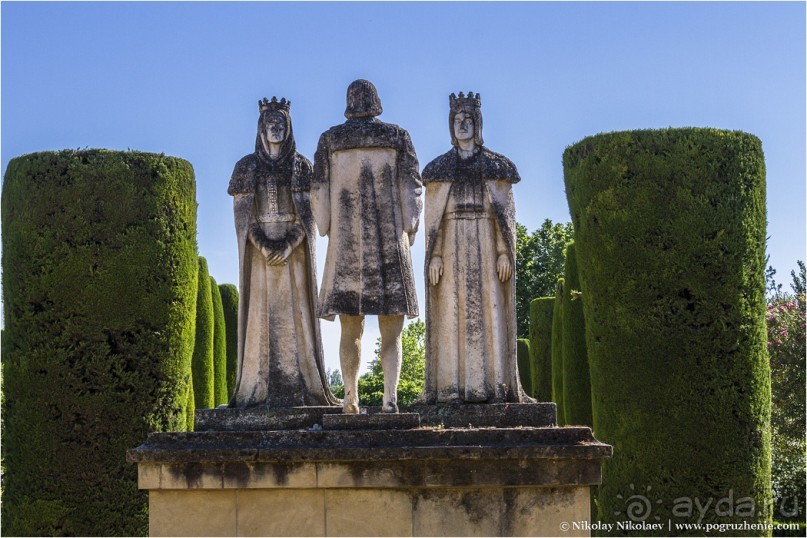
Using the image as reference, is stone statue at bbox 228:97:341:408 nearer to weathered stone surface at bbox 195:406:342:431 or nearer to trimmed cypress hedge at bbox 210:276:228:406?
weathered stone surface at bbox 195:406:342:431

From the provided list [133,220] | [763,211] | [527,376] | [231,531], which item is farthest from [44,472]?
[527,376]

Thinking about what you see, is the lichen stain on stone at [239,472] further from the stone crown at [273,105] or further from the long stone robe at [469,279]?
the stone crown at [273,105]

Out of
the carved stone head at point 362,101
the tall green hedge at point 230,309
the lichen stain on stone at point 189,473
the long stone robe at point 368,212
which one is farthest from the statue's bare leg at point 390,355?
the tall green hedge at point 230,309

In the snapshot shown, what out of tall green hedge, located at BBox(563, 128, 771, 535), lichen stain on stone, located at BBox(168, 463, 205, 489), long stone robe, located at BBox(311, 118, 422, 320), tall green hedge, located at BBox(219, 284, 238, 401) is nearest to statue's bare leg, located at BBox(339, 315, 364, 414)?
long stone robe, located at BBox(311, 118, 422, 320)

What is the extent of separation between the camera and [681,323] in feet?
48.9

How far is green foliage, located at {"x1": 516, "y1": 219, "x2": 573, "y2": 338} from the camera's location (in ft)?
147

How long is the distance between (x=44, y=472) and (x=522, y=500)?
26.8 feet

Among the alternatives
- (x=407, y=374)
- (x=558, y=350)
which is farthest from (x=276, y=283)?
(x=407, y=374)

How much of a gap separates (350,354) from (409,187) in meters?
1.57

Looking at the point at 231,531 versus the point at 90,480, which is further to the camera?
the point at 90,480

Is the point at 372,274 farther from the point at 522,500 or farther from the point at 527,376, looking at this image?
the point at 527,376

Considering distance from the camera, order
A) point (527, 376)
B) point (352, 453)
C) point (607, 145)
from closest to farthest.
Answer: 1. point (352, 453)
2. point (607, 145)
3. point (527, 376)

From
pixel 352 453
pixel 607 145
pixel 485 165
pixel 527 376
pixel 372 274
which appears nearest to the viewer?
pixel 352 453

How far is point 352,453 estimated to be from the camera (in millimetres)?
9133
